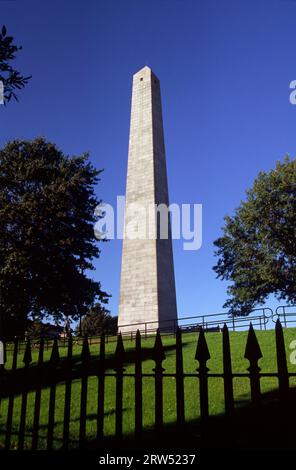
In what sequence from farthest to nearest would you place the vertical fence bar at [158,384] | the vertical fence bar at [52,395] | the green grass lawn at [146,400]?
the green grass lawn at [146,400] → the vertical fence bar at [52,395] → the vertical fence bar at [158,384]

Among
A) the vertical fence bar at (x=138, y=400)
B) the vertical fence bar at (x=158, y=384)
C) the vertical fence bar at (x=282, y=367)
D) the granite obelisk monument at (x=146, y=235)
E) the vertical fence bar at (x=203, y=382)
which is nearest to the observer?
the vertical fence bar at (x=282, y=367)

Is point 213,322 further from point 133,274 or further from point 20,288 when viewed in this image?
point 20,288

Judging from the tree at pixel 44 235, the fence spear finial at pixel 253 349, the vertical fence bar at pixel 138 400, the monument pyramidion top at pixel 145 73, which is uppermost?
the monument pyramidion top at pixel 145 73

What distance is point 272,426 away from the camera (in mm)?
7430

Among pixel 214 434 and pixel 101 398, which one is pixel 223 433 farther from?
pixel 101 398

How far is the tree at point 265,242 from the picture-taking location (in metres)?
31.2

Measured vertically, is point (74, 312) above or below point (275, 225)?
below

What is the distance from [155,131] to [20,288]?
1618cm

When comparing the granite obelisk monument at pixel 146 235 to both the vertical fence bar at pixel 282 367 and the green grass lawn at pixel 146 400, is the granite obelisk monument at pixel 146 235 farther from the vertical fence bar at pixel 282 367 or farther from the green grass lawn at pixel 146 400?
the vertical fence bar at pixel 282 367

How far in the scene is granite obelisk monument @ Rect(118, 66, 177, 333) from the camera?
28031 mm

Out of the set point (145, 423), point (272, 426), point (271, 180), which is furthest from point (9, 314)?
point (271, 180)

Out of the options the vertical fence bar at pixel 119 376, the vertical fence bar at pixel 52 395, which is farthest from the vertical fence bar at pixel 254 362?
the vertical fence bar at pixel 52 395

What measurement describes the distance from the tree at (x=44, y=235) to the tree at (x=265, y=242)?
41.9 feet

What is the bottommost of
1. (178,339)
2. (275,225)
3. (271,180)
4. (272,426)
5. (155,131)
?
(272,426)
